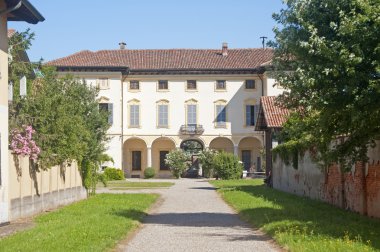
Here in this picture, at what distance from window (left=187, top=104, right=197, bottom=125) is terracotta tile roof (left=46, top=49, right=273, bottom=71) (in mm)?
3689

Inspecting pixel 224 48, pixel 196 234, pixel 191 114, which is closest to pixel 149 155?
pixel 191 114

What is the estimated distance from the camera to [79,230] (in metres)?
14.3

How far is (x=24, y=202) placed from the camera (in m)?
18.8

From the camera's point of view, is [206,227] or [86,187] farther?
[86,187]

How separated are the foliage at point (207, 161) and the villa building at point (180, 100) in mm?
3317

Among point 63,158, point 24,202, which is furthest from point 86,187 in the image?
point 24,202

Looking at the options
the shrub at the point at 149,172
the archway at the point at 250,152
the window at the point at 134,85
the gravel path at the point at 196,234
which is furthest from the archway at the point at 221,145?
the gravel path at the point at 196,234

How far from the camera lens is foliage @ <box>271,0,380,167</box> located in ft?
39.7

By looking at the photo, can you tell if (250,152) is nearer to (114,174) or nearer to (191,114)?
(191,114)

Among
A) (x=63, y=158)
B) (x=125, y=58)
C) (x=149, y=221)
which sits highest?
(x=125, y=58)

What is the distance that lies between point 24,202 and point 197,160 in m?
43.5

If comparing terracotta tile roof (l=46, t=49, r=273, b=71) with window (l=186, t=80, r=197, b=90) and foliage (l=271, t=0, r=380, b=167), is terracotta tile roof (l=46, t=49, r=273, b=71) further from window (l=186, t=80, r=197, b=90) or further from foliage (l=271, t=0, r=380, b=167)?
foliage (l=271, t=0, r=380, b=167)

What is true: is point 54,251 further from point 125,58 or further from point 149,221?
point 125,58

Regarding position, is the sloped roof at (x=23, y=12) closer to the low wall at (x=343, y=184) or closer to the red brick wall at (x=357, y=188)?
the low wall at (x=343, y=184)
